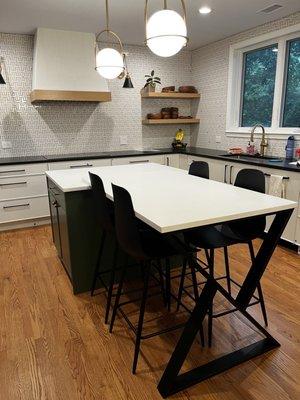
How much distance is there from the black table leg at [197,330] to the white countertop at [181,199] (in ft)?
0.74

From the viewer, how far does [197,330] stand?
5.21 ft

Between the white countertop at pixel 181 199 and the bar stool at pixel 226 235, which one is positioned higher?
the white countertop at pixel 181 199

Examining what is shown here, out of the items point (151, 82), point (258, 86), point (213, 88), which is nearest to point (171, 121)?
point (151, 82)

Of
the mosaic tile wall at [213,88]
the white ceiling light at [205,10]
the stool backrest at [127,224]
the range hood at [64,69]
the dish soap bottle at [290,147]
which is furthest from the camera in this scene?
the mosaic tile wall at [213,88]

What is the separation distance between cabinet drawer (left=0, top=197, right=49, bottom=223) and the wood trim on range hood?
1.27 meters

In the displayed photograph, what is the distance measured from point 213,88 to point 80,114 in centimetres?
208

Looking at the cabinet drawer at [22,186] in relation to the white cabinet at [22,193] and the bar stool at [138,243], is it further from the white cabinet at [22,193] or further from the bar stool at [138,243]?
the bar stool at [138,243]

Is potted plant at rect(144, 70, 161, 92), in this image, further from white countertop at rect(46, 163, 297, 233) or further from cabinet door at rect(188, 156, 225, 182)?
white countertop at rect(46, 163, 297, 233)

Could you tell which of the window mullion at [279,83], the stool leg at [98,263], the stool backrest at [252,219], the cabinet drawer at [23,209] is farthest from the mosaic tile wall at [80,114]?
the stool backrest at [252,219]

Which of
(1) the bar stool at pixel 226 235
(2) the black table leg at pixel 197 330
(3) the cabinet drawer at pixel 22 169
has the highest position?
(3) the cabinet drawer at pixel 22 169

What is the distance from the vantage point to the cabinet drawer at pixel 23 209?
3.81 metres

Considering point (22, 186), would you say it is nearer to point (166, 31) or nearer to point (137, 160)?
point (137, 160)

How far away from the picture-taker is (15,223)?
3971mm

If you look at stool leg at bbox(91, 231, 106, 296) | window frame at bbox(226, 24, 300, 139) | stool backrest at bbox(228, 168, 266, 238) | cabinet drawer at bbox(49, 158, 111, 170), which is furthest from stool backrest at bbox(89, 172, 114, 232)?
window frame at bbox(226, 24, 300, 139)
